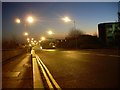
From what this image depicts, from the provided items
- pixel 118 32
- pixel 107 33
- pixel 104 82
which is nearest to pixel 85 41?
pixel 107 33

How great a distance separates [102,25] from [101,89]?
101789 mm

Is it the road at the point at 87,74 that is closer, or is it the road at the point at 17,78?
the road at the point at 87,74

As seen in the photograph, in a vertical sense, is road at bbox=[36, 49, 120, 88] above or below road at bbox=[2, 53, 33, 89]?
above

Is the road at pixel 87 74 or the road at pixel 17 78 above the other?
the road at pixel 87 74

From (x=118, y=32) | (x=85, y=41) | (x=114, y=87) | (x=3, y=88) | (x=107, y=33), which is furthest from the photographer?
(x=107, y=33)

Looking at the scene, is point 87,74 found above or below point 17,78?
above

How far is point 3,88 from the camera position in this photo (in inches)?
345

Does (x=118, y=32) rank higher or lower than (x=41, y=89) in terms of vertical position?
higher

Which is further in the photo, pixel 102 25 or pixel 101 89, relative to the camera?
pixel 102 25

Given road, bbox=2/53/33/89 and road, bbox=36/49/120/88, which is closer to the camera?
road, bbox=36/49/120/88

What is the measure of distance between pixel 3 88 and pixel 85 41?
89.2 meters

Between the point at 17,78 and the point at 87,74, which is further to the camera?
the point at 87,74

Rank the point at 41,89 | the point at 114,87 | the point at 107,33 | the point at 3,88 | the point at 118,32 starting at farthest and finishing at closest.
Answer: the point at 107,33
the point at 118,32
the point at 3,88
the point at 114,87
the point at 41,89

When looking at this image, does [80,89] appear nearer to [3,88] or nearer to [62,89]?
[62,89]
